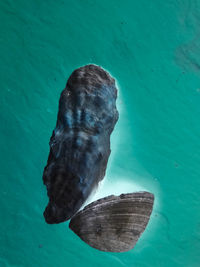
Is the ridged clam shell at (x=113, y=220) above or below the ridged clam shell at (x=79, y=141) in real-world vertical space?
below

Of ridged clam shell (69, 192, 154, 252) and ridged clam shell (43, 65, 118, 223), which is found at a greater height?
ridged clam shell (43, 65, 118, 223)

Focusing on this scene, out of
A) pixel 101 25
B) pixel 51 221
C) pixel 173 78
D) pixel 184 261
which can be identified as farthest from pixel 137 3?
pixel 184 261

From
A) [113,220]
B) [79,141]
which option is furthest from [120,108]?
[113,220]

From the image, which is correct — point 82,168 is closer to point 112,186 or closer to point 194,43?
point 112,186
